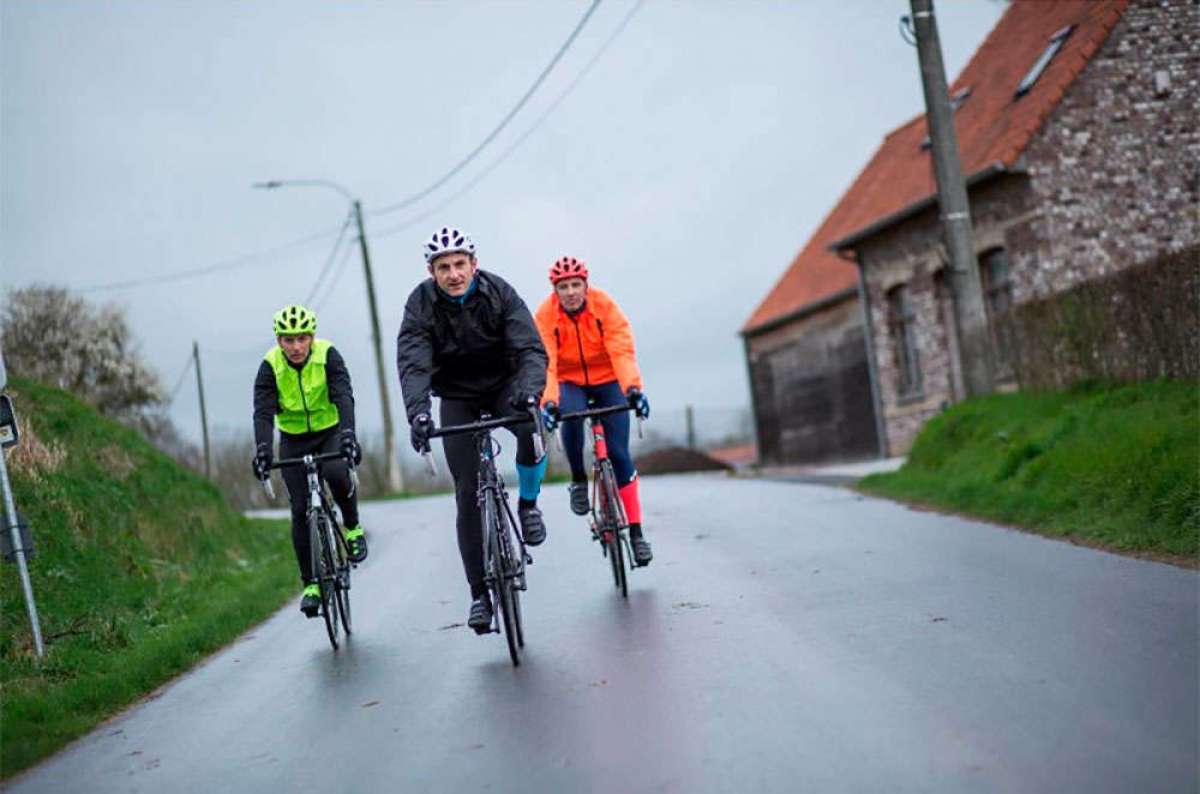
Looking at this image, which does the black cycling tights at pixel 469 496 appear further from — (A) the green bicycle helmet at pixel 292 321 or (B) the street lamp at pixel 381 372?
(B) the street lamp at pixel 381 372

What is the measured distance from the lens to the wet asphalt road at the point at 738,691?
511 centimetres

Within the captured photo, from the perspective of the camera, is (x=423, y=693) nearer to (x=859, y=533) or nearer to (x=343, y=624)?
(x=343, y=624)

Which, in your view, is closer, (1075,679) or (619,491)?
(1075,679)

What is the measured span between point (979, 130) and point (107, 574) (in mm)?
18880

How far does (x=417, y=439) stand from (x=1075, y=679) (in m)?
3.53

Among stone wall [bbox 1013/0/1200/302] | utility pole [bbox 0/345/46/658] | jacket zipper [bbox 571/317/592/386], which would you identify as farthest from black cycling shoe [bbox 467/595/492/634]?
stone wall [bbox 1013/0/1200/302]

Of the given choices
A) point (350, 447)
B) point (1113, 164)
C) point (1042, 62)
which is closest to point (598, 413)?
point (350, 447)

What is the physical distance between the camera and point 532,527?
8.75 metres

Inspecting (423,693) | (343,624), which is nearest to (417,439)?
(423,693)

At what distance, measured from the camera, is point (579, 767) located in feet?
17.9

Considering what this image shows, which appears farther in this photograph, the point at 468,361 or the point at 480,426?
the point at 468,361

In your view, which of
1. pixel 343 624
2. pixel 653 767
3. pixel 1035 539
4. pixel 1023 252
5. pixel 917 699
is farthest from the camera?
pixel 1023 252

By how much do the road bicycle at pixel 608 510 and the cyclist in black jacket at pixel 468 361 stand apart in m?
1.41

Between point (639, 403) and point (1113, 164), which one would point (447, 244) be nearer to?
point (639, 403)
